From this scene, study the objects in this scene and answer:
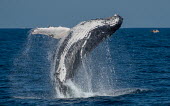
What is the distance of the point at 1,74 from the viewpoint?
22.1 metres

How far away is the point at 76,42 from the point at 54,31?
89 cm

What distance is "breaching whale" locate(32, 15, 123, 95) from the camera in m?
14.8

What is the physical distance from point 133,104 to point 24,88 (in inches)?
192

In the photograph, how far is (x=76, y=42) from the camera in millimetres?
14836

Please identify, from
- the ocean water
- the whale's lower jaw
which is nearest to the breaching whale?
the whale's lower jaw

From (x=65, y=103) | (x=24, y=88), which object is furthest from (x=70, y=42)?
(x=24, y=88)

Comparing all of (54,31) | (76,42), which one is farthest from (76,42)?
(54,31)

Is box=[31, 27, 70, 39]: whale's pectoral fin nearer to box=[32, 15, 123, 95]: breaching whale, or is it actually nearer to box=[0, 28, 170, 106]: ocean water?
box=[32, 15, 123, 95]: breaching whale

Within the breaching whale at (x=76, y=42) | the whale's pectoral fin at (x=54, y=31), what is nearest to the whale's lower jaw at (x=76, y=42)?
the breaching whale at (x=76, y=42)

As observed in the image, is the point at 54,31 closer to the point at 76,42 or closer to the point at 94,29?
the point at 76,42

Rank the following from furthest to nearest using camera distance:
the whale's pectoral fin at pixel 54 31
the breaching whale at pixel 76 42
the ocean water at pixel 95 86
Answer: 1. the whale's pectoral fin at pixel 54 31
2. the breaching whale at pixel 76 42
3. the ocean water at pixel 95 86

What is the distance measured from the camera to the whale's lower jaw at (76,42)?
14.8 metres

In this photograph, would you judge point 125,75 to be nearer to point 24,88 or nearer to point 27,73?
point 27,73

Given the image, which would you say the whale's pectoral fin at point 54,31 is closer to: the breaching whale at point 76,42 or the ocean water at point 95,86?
the breaching whale at point 76,42
